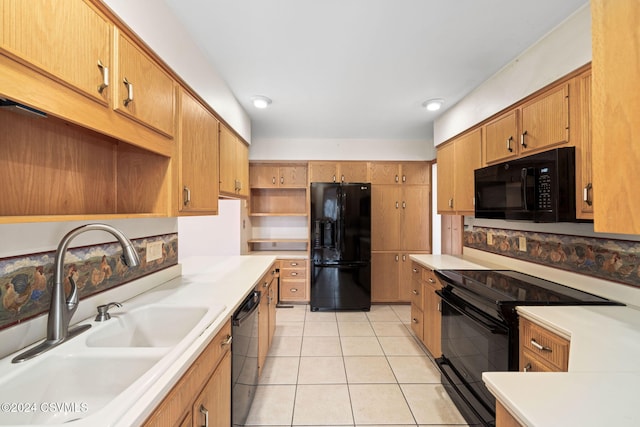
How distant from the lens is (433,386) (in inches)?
79.2

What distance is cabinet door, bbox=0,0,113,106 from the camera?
0.66 meters

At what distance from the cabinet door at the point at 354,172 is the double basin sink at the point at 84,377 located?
2954mm

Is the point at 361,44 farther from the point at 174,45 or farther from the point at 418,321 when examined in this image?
the point at 418,321

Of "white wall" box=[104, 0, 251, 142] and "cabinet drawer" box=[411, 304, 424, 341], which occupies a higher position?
"white wall" box=[104, 0, 251, 142]

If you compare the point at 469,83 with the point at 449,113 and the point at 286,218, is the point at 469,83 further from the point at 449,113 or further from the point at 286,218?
the point at 286,218

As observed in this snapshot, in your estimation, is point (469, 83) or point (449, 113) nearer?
point (469, 83)

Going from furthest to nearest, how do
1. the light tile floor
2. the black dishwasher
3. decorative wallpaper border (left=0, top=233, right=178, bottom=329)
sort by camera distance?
1. the light tile floor
2. the black dishwasher
3. decorative wallpaper border (left=0, top=233, right=178, bottom=329)

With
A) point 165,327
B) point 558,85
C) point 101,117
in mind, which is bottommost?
point 165,327

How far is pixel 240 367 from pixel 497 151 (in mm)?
2442

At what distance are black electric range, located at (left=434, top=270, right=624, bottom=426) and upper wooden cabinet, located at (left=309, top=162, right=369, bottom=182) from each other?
79.8 inches

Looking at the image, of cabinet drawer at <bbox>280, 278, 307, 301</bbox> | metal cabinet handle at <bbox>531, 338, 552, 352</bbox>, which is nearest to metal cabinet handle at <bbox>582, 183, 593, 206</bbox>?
metal cabinet handle at <bbox>531, 338, 552, 352</bbox>

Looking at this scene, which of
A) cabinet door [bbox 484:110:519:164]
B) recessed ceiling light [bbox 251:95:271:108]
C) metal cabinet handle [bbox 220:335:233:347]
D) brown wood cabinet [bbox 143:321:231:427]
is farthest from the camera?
recessed ceiling light [bbox 251:95:271:108]

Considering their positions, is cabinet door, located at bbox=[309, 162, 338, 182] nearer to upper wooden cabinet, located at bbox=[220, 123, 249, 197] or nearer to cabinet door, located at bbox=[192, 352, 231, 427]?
upper wooden cabinet, located at bbox=[220, 123, 249, 197]

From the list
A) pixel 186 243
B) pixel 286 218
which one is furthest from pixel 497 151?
pixel 186 243
